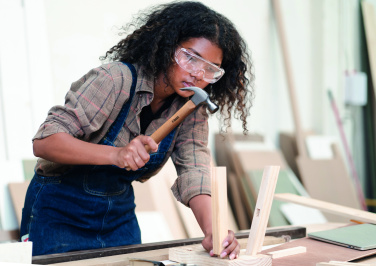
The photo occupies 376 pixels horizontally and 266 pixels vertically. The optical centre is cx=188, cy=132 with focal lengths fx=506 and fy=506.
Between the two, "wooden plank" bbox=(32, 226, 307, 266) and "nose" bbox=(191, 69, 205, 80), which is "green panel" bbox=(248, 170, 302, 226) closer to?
"wooden plank" bbox=(32, 226, 307, 266)

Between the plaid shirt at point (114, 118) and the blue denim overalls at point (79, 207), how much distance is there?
0.03m

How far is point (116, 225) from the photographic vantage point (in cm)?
181

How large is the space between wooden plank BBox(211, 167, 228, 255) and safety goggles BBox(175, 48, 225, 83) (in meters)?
0.42

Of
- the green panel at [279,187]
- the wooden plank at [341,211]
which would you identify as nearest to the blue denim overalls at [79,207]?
the wooden plank at [341,211]

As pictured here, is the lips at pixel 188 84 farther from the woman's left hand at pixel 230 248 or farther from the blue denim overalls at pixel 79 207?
the woman's left hand at pixel 230 248

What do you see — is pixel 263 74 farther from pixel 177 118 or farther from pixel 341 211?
pixel 177 118

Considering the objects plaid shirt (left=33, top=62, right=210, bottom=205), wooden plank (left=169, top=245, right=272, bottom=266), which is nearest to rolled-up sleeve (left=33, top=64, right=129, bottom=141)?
plaid shirt (left=33, top=62, right=210, bottom=205)

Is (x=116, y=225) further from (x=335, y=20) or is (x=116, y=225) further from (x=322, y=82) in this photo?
(x=335, y=20)

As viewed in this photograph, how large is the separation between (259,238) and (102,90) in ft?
2.16

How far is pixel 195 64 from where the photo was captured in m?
1.65

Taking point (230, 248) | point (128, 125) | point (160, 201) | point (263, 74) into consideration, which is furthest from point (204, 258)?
point (263, 74)

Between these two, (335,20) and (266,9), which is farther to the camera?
(335,20)

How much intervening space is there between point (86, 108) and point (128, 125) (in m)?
0.19

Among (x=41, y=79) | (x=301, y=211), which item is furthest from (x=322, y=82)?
(x=41, y=79)
